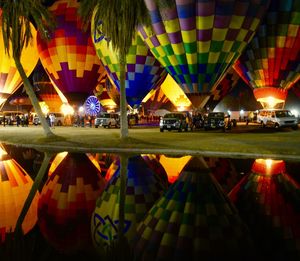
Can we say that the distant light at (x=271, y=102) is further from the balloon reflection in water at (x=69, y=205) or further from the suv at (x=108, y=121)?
the balloon reflection in water at (x=69, y=205)

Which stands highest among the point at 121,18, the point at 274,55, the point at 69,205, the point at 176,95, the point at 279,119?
the point at 121,18

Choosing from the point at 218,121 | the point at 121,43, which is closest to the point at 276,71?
the point at 218,121

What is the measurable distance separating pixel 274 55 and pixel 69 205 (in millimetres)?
27420

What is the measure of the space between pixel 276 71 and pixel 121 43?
57.9 feet

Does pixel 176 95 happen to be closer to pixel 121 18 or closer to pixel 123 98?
pixel 123 98

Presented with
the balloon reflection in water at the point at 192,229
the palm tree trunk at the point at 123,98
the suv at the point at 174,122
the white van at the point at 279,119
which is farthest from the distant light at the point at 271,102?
the balloon reflection in water at the point at 192,229

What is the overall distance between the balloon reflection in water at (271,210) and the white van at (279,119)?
77.0 ft

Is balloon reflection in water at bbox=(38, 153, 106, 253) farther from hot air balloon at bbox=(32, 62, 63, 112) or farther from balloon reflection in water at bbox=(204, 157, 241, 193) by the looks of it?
hot air balloon at bbox=(32, 62, 63, 112)

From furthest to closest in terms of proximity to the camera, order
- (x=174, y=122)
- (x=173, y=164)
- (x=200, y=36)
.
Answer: (x=174, y=122), (x=200, y=36), (x=173, y=164)

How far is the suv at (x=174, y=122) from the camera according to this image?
3375 cm

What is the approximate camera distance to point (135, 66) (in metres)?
32.0

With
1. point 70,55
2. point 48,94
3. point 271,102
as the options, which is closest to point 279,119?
point 271,102

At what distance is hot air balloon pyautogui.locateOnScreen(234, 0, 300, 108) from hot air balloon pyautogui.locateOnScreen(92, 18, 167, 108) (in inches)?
304

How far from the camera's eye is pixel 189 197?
8.94 metres
